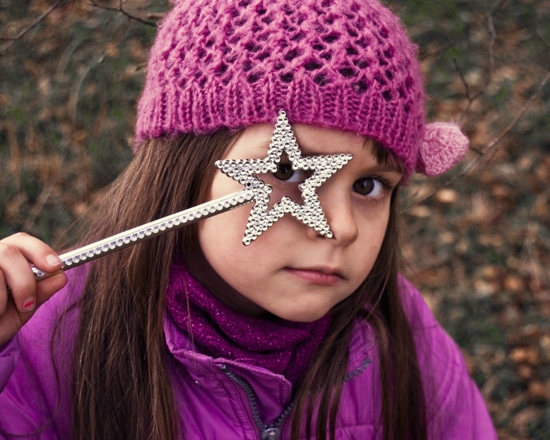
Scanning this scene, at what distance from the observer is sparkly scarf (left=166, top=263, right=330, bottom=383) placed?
144 cm

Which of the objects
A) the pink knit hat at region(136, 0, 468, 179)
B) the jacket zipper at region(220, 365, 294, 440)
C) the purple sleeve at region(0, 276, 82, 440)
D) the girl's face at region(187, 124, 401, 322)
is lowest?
the jacket zipper at region(220, 365, 294, 440)

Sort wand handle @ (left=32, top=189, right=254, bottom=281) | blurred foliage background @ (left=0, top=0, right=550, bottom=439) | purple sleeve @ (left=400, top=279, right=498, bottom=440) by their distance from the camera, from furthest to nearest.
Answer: blurred foliage background @ (left=0, top=0, right=550, bottom=439), purple sleeve @ (left=400, top=279, right=498, bottom=440), wand handle @ (left=32, top=189, right=254, bottom=281)

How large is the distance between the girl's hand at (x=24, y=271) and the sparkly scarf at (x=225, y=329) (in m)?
0.36

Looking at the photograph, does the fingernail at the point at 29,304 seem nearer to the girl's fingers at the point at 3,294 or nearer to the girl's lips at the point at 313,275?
the girl's fingers at the point at 3,294

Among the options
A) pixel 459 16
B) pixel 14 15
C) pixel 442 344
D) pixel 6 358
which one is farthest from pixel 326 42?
pixel 459 16

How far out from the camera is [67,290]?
1558 millimetres

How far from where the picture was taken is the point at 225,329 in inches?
57.6

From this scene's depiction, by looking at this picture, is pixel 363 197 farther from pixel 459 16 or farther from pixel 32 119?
pixel 32 119

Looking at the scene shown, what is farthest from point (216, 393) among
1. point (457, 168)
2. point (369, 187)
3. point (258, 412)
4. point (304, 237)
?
point (457, 168)

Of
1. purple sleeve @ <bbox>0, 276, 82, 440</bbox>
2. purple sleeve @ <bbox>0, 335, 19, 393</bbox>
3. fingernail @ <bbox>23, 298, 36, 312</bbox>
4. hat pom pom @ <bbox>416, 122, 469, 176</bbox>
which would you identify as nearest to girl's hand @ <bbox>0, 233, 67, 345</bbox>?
Result: fingernail @ <bbox>23, 298, 36, 312</bbox>

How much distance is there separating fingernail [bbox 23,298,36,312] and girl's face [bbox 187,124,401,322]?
1.19 ft

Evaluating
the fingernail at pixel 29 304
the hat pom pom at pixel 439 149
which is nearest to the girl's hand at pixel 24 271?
the fingernail at pixel 29 304

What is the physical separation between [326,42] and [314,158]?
0.22 meters

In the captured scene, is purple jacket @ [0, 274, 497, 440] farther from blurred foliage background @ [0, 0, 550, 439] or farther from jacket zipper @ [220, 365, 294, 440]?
blurred foliage background @ [0, 0, 550, 439]
